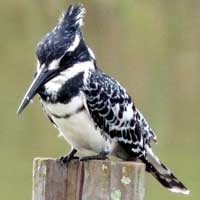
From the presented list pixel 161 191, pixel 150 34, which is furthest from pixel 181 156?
pixel 150 34

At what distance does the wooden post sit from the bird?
417 mm

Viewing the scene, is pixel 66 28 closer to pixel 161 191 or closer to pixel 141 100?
pixel 161 191

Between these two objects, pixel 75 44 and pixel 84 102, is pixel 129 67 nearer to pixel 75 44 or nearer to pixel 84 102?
pixel 84 102

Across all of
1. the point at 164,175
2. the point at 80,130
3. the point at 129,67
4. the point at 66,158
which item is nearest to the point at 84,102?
the point at 80,130

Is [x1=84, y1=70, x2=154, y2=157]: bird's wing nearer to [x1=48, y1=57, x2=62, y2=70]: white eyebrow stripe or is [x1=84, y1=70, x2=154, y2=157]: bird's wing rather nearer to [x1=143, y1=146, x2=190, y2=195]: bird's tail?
[x1=143, y1=146, x2=190, y2=195]: bird's tail

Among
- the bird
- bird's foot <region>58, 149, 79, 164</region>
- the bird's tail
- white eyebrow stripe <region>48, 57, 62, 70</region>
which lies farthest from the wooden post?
the bird's tail

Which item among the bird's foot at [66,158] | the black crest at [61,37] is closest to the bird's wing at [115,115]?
the black crest at [61,37]

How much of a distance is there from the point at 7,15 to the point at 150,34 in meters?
1.32

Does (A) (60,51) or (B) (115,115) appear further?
(B) (115,115)

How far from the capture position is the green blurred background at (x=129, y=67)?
27.5 feet

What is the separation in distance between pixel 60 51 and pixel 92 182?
0.67m

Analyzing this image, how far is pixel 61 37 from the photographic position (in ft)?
12.4

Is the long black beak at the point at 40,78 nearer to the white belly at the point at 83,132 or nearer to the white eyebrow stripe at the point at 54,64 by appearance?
the white eyebrow stripe at the point at 54,64

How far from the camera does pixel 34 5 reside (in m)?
10.7
